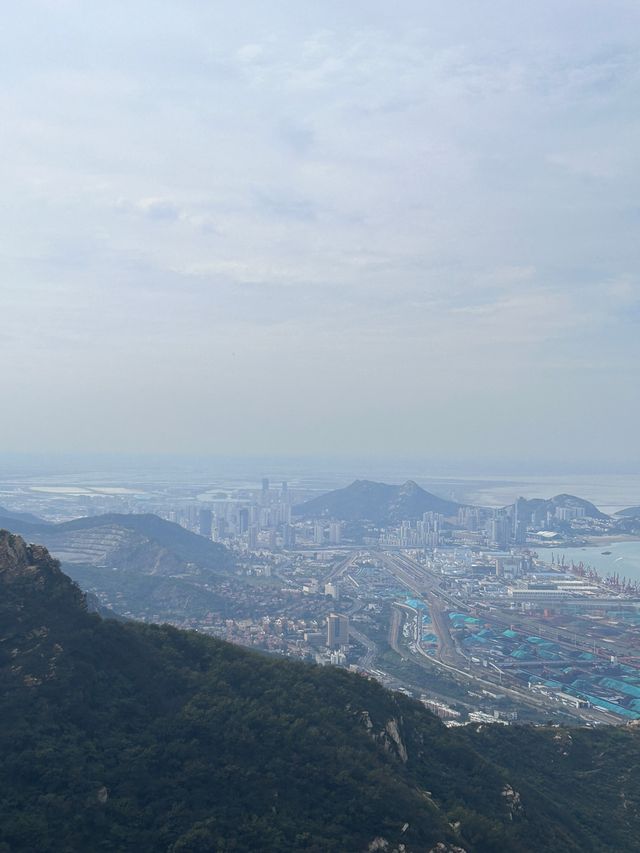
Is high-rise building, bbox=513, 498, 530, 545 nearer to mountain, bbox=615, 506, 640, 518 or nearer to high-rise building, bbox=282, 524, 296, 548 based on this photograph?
mountain, bbox=615, 506, 640, 518

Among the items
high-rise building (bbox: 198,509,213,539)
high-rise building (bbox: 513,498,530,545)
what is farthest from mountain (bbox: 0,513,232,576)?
high-rise building (bbox: 513,498,530,545)

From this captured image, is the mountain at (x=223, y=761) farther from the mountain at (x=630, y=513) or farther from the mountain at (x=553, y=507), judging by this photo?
the mountain at (x=630, y=513)

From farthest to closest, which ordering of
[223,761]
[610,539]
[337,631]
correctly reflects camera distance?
1. [610,539]
2. [337,631]
3. [223,761]

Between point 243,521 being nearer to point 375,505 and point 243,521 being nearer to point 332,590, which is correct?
point 375,505

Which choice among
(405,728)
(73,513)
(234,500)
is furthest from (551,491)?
(405,728)

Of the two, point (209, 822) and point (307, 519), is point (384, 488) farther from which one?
point (209, 822)

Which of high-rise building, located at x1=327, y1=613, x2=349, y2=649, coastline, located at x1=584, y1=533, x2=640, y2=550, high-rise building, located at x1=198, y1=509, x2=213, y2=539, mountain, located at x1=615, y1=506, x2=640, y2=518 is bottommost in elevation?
high-rise building, located at x1=327, y1=613, x2=349, y2=649

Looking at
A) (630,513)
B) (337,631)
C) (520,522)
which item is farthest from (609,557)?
(337,631)
